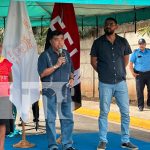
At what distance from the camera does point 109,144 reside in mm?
7848

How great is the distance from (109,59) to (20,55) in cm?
143

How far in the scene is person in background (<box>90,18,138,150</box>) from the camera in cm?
727

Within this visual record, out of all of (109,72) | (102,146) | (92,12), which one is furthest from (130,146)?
(92,12)

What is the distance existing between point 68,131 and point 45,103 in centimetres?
59

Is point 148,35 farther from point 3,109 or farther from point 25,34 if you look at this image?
point 3,109

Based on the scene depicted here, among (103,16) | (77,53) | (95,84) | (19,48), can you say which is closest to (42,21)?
(103,16)

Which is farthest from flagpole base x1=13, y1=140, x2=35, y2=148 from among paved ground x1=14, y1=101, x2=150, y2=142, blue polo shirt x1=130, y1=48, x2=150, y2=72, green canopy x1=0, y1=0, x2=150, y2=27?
blue polo shirt x1=130, y1=48, x2=150, y2=72

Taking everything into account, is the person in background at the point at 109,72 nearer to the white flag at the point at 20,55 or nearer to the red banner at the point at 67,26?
the red banner at the point at 67,26

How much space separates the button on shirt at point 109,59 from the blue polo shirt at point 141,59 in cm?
519

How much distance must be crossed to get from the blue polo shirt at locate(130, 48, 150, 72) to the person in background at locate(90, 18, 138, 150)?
517 centimetres

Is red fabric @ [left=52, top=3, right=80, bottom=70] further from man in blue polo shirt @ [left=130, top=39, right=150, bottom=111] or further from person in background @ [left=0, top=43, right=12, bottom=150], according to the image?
man in blue polo shirt @ [left=130, top=39, right=150, bottom=111]

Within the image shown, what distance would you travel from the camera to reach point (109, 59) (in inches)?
287

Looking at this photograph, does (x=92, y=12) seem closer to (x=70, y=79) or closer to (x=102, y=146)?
(x=70, y=79)

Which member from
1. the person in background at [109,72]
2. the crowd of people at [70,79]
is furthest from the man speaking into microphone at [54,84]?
the person in background at [109,72]
